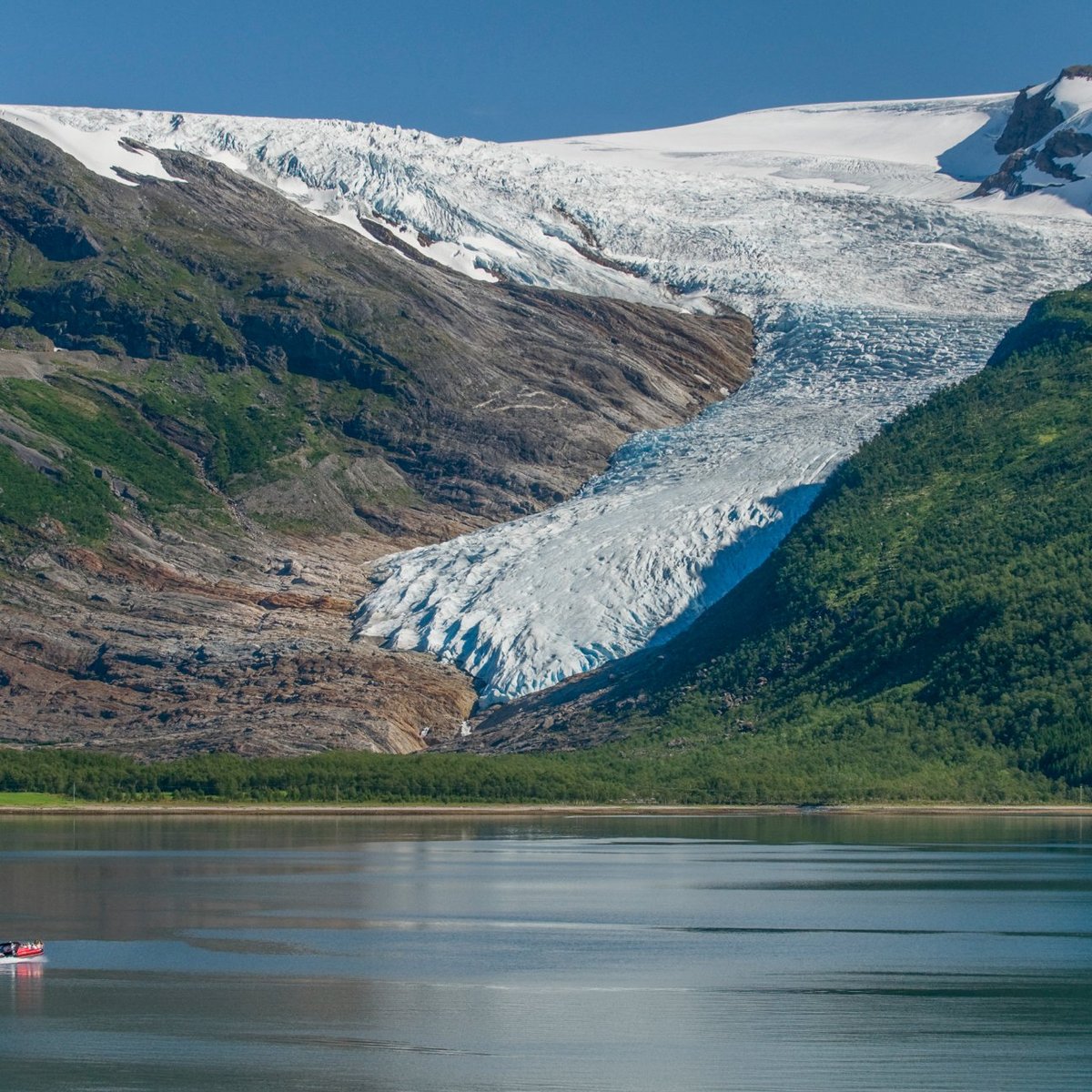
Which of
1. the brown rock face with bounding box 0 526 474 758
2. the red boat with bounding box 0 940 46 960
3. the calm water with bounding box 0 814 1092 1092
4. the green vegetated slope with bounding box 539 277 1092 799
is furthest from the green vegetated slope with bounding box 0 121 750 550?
the red boat with bounding box 0 940 46 960

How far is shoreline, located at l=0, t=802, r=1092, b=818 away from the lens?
391ft

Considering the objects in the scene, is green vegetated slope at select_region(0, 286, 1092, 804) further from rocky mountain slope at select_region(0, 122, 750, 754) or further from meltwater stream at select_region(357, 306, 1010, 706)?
rocky mountain slope at select_region(0, 122, 750, 754)

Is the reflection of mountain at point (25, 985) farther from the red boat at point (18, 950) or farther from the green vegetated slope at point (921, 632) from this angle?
the green vegetated slope at point (921, 632)

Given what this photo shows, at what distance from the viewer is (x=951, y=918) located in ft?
214

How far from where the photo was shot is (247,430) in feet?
565

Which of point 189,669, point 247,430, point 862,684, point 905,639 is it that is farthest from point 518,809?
point 247,430

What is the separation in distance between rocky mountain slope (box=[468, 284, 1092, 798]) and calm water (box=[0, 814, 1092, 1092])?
28.3 meters

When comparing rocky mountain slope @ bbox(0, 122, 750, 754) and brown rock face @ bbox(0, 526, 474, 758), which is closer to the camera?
brown rock face @ bbox(0, 526, 474, 758)

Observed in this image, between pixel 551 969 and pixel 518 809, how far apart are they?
219ft

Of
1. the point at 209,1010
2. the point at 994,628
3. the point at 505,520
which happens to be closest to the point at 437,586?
the point at 505,520

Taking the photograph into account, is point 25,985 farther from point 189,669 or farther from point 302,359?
point 302,359

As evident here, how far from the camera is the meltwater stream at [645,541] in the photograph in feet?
479

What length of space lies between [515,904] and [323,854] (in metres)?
24.8

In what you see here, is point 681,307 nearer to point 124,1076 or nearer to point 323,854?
point 323,854
